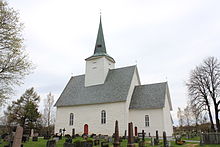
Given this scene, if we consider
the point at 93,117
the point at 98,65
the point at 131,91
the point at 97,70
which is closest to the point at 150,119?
the point at 131,91

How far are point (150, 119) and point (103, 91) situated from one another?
8.10 meters

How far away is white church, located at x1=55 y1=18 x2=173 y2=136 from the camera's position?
969 inches

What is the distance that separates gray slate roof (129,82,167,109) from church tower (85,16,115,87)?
6143mm

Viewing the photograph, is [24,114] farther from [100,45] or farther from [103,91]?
[100,45]

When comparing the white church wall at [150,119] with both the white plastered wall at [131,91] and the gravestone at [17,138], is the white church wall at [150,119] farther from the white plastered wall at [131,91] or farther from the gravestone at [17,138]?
the gravestone at [17,138]

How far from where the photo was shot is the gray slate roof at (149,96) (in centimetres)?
2455

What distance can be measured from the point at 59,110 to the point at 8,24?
64.5 ft

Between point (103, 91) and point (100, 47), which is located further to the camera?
point (100, 47)

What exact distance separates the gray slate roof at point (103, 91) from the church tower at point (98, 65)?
90cm

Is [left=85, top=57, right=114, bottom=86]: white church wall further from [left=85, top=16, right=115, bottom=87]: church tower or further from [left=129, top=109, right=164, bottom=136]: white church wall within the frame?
[left=129, top=109, right=164, bottom=136]: white church wall

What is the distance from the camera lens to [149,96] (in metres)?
26.0

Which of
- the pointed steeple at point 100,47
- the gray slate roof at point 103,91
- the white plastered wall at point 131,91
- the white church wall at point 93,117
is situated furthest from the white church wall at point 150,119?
the pointed steeple at point 100,47

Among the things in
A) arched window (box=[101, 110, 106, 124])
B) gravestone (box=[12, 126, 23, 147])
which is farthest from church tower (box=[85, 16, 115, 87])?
gravestone (box=[12, 126, 23, 147])

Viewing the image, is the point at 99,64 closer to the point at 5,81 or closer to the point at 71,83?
the point at 71,83
